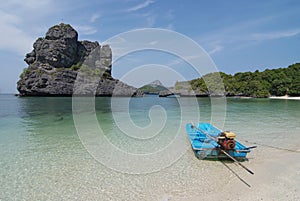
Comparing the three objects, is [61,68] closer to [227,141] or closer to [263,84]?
[263,84]

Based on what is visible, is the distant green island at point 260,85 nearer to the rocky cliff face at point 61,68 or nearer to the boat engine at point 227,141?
the rocky cliff face at point 61,68

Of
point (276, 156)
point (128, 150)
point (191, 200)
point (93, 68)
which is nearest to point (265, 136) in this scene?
point (276, 156)

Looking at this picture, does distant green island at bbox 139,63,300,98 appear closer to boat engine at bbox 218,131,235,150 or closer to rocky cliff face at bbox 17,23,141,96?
rocky cliff face at bbox 17,23,141,96

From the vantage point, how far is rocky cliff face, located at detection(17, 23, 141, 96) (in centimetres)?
8112

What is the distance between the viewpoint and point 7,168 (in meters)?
7.56

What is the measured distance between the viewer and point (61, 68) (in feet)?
295

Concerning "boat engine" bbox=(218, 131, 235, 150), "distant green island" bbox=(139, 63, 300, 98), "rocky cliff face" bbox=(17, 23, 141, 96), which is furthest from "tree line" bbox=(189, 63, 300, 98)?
"boat engine" bbox=(218, 131, 235, 150)

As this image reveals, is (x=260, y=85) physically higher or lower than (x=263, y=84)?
lower

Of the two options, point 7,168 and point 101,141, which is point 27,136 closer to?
point 101,141

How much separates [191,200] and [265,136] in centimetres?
968

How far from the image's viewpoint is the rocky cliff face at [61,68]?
3194 inches

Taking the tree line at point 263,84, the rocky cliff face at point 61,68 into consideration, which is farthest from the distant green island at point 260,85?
the rocky cliff face at point 61,68

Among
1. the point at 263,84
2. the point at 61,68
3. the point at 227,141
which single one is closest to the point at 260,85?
the point at 263,84

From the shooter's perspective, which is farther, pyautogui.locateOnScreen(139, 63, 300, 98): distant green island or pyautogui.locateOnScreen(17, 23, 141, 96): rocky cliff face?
pyautogui.locateOnScreen(139, 63, 300, 98): distant green island
